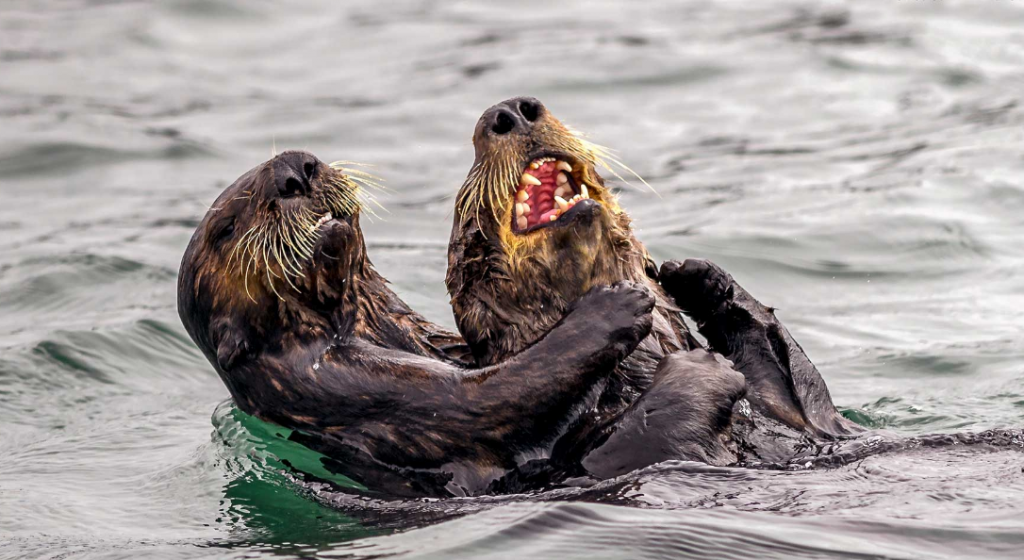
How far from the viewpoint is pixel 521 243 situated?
5.22 metres

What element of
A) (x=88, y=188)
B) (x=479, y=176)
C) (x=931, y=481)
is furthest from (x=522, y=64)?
(x=931, y=481)

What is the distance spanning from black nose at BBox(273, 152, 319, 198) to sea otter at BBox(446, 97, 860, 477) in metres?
0.67

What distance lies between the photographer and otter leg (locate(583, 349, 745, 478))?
4.86 m

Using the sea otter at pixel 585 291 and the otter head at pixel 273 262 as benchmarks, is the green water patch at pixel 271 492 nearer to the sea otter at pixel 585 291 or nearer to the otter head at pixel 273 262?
the otter head at pixel 273 262

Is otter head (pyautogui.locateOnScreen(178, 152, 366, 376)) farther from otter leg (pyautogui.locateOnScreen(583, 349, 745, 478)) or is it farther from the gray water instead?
otter leg (pyautogui.locateOnScreen(583, 349, 745, 478))

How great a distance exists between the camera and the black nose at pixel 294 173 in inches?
220

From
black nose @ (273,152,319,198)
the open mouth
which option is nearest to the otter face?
the open mouth

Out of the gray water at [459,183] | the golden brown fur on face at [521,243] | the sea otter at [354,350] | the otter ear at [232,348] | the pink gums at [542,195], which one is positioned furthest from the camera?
the otter ear at [232,348]

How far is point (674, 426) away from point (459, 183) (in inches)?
266

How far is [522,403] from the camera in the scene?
4.97 metres

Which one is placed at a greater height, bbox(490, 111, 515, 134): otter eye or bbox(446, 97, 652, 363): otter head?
bbox(490, 111, 515, 134): otter eye

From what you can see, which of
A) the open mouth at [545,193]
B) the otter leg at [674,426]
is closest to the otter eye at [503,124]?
the open mouth at [545,193]

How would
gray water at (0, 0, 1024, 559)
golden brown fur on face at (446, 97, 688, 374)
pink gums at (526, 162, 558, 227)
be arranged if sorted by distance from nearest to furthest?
gray water at (0, 0, 1024, 559), golden brown fur on face at (446, 97, 688, 374), pink gums at (526, 162, 558, 227)

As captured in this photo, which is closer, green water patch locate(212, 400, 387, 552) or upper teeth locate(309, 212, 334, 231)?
green water patch locate(212, 400, 387, 552)
